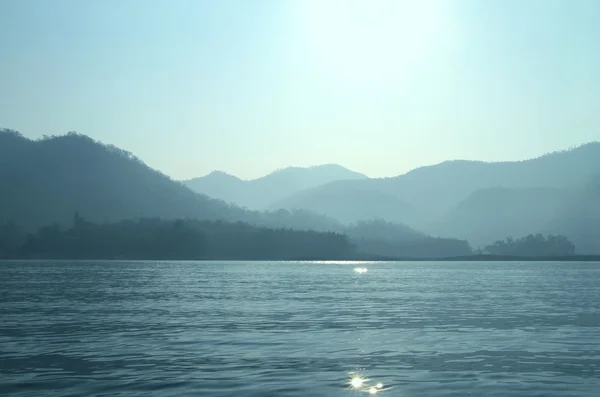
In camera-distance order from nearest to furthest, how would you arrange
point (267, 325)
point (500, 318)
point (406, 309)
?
point (267, 325) < point (500, 318) < point (406, 309)

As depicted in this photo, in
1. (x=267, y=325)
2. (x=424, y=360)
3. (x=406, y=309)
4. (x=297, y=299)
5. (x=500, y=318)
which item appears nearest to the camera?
(x=424, y=360)

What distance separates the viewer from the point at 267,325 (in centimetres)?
5719

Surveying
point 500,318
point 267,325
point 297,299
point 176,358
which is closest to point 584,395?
point 176,358

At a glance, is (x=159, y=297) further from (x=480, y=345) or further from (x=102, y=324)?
(x=480, y=345)

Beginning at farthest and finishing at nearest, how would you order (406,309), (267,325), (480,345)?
(406,309), (267,325), (480,345)

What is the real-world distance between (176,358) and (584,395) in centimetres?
2198

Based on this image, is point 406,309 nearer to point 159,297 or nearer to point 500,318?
point 500,318

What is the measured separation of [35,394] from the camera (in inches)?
1155

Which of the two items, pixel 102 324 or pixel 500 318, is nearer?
pixel 102 324

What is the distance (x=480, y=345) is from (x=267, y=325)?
19.0m

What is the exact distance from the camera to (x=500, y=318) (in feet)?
213

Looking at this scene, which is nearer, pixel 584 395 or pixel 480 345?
pixel 584 395

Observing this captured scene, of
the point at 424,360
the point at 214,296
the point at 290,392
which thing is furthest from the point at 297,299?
the point at 290,392

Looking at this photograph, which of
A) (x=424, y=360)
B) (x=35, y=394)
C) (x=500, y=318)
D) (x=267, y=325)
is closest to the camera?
(x=35, y=394)
